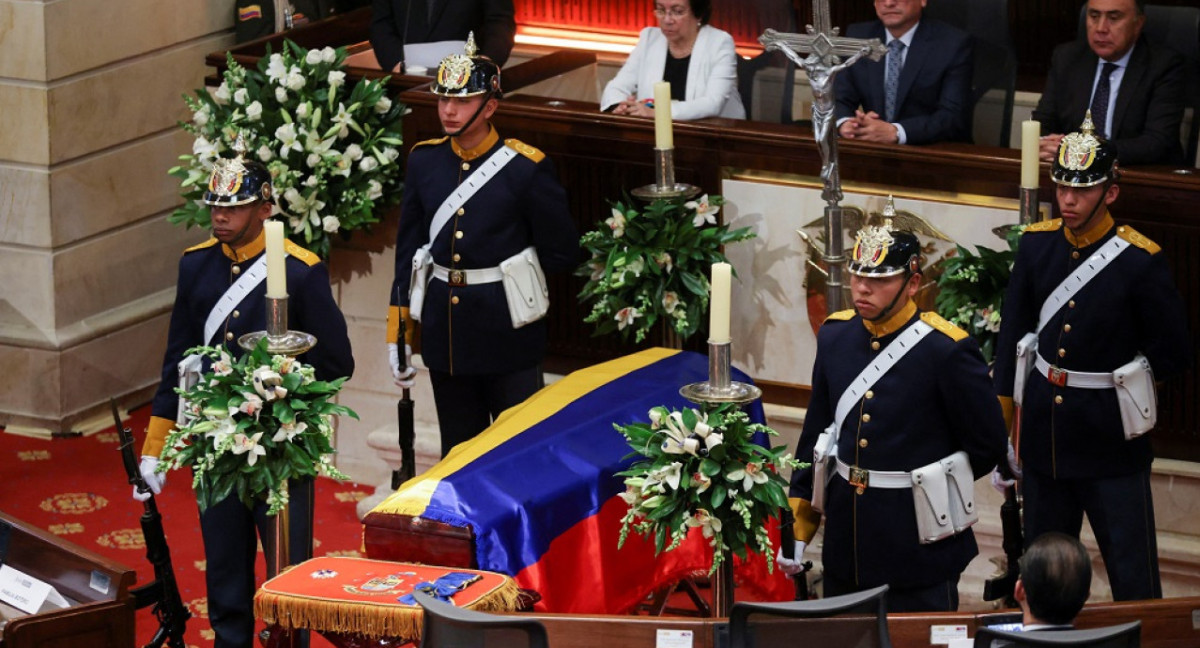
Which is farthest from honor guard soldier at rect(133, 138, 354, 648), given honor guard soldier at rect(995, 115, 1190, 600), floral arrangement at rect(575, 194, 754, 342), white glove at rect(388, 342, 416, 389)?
honor guard soldier at rect(995, 115, 1190, 600)

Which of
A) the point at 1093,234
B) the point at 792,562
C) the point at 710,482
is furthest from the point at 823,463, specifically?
the point at 1093,234

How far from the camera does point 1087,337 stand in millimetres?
5527

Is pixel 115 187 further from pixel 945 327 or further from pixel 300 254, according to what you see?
pixel 945 327

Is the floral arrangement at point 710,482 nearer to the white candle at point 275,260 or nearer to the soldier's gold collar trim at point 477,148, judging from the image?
the white candle at point 275,260

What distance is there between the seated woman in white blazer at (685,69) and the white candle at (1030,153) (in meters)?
1.42


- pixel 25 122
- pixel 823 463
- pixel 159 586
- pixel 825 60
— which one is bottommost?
pixel 159 586

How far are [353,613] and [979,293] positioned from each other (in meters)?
2.38

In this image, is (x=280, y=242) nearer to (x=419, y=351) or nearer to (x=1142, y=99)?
(x=419, y=351)

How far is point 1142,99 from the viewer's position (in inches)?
248

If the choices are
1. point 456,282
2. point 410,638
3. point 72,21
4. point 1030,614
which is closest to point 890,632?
point 1030,614

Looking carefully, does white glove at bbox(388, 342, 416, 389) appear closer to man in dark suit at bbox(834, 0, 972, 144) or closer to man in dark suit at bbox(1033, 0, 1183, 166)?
man in dark suit at bbox(834, 0, 972, 144)

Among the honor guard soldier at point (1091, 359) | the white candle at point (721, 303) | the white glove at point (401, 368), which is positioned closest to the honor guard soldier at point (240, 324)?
the white glove at point (401, 368)

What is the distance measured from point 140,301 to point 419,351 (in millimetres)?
1594

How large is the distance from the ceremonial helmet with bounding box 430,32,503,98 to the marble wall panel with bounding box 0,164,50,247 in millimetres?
2339
